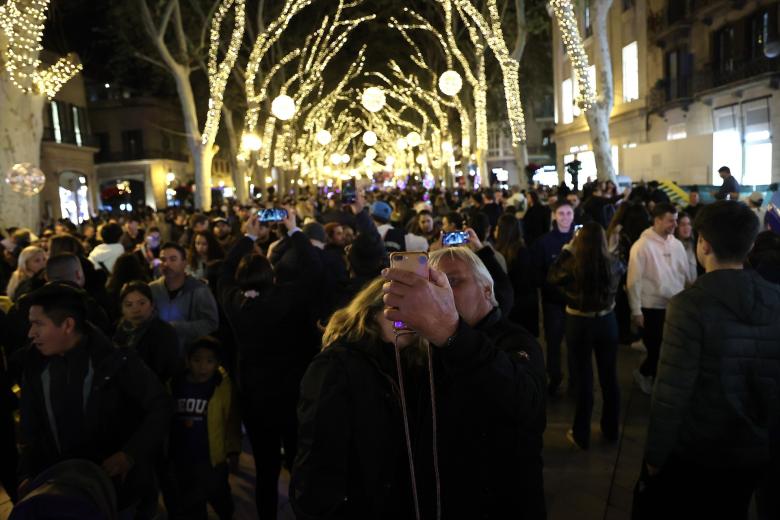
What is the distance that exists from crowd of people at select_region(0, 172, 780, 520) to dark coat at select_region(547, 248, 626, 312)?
2 cm

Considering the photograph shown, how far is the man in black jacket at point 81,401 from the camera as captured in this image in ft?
10.9

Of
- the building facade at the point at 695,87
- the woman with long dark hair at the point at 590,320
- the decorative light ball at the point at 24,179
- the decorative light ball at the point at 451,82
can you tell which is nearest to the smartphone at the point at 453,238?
the woman with long dark hair at the point at 590,320

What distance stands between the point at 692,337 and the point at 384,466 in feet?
5.72

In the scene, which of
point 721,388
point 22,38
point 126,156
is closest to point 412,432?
point 721,388

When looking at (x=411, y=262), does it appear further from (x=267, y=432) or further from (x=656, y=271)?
(x=656, y=271)

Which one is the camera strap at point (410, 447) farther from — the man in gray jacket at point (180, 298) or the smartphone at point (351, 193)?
the smartphone at point (351, 193)

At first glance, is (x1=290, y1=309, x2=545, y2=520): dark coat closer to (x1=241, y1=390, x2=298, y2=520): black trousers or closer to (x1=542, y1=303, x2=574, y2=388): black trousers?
(x1=241, y1=390, x2=298, y2=520): black trousers

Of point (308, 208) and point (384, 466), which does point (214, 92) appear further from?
point (384, 466)

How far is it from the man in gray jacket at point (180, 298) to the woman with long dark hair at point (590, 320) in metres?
2.97

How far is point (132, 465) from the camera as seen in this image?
3365mm

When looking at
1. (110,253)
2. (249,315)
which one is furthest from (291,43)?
(249,315)

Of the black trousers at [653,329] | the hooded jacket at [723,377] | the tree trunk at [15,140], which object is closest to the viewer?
the hooded jacket at [723,377]

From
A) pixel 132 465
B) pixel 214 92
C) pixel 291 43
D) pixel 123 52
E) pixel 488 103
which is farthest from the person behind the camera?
pixel 488 103

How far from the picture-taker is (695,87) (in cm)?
2552
